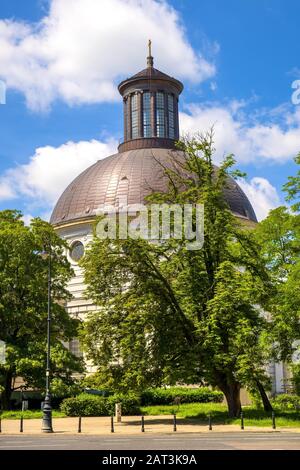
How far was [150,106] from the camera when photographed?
260 ft

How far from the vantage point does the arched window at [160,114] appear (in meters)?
77.0

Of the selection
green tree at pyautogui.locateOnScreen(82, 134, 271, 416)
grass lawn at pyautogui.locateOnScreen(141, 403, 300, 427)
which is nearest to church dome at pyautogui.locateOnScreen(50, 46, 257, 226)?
grass lawn at pyautogui.locateOnScreen(141, 403, 300, 427)

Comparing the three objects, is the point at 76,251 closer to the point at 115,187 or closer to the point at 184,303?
the point at 115,187

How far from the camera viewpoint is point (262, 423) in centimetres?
2803

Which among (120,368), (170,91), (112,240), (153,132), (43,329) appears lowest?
(120,368)

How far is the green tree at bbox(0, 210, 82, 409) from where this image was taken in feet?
123

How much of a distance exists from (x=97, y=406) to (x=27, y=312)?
6854 mm

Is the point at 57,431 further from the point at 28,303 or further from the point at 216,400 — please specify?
the point at 216,400

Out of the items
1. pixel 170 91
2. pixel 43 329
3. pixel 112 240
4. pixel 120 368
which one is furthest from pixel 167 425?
pixel 170 91

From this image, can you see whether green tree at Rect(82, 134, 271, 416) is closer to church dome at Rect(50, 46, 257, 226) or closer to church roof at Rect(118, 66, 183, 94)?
church dome at Rect(50, 46, 257, 226)

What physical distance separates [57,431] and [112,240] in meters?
9.43

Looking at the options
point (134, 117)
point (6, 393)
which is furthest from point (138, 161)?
point (6, 393)

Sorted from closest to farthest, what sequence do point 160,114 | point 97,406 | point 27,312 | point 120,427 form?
point 120,427 → point 97,406 → point 27,312 → point 160,114

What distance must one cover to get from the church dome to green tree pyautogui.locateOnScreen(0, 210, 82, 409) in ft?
50.6
